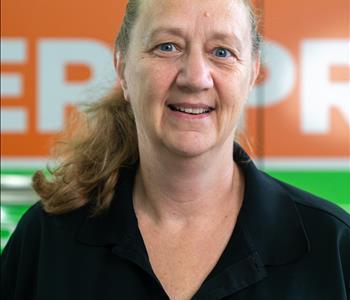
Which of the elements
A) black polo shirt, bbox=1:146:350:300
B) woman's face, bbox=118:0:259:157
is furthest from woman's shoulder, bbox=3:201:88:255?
woman's face, bbox=118:0:259:157

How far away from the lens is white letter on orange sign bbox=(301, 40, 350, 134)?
2.03m

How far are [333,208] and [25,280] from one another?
677 millimetres

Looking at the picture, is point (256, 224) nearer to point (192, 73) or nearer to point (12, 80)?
point (192, 73)

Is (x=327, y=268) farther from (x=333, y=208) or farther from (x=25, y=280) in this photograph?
(x=25, y=280)

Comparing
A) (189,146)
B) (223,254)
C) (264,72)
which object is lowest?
(223,254)

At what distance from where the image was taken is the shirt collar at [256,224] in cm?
144

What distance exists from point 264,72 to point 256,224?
65 cm

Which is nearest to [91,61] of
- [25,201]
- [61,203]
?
[25,201]

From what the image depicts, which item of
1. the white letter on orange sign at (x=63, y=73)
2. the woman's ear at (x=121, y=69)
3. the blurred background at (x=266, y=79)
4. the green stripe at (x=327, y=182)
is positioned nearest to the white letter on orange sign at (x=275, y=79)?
the blurred background at (x=266, y=79)

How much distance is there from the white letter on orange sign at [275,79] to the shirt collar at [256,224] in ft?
1.60

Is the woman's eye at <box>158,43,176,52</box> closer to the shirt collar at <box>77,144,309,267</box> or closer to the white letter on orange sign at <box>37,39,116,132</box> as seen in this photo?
the shirt collar at <box>77,144,309,267</box>

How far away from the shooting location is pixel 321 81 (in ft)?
6.65

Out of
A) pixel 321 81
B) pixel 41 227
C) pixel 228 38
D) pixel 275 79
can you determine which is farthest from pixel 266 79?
pixel 41 227

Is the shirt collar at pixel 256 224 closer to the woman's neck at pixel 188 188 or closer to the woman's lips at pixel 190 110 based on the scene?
the woman's neck at pixel 188 188
